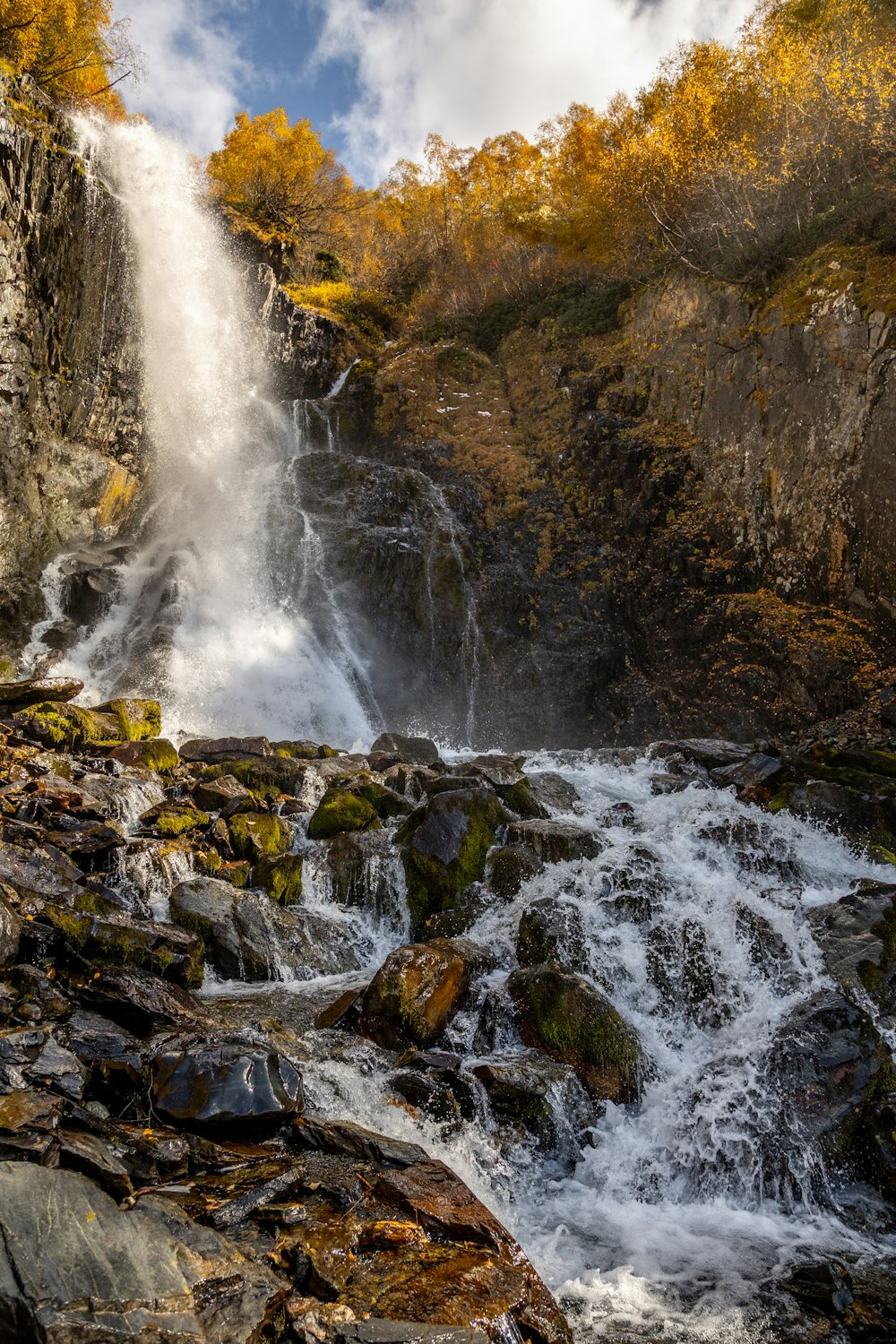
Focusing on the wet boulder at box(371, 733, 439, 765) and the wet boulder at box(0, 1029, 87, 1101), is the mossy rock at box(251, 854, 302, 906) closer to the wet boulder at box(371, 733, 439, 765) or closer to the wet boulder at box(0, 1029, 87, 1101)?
the wet boulder at box(0, 1029, 87, 1101)

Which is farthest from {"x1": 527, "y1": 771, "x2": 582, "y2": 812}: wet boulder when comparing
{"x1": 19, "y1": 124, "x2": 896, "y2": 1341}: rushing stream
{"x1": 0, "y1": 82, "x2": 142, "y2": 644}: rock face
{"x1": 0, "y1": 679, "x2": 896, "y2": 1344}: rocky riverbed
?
{"x1": 0, "y1": 82, "x2": 142, "y2": 644}: rock face

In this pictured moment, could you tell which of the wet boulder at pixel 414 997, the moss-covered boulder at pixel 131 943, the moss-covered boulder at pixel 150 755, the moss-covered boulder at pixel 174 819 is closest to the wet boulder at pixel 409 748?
the moss-covered boulder at pixel 150 755

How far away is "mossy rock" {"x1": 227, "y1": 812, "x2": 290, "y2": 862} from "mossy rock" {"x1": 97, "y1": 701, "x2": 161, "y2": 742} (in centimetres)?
Result: 365

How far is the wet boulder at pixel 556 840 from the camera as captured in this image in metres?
9.42

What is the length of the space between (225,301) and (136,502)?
370 inches

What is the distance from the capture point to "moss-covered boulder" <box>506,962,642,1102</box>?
6203mm

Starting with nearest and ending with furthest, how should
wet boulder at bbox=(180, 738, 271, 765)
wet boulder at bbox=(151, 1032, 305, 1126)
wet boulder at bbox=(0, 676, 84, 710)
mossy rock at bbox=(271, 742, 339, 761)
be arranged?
wet boulder at bbox=(151, 1032, 305, 1126) → wet boulder at bbox=(0, 676, 84, 710) → wet boulder at bbox=(180, 738, 271, 765) → mossy rock at bbox=(271, 742, 339, 761)

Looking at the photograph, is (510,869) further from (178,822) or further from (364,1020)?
(178,822)

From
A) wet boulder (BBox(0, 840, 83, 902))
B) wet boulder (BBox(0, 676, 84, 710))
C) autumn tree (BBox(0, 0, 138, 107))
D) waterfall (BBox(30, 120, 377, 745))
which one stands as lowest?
wet boulder (BBox(0, 840, 83, 902))

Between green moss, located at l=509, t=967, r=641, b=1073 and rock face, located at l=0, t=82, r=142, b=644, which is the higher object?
rock face, located at l=0, t=82, r=142, b=644

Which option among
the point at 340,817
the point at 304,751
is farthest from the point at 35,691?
the point at 340,817

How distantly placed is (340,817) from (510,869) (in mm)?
2637

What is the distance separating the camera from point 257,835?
1000 centimetres

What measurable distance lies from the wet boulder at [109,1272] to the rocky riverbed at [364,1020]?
13mm
